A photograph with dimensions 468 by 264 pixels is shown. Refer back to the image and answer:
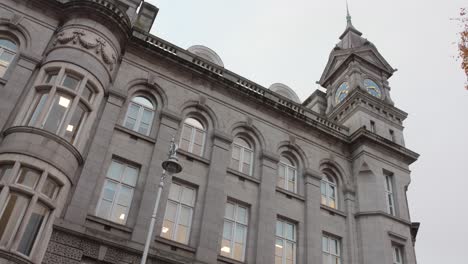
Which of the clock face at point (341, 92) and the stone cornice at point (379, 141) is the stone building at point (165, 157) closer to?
the stone cornice at point (379, 141)

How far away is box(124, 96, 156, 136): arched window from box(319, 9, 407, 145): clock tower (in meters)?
13.4

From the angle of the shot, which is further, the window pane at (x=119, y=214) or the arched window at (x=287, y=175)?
the arched window at (x=287, y=175)

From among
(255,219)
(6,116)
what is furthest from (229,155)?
(6,116)

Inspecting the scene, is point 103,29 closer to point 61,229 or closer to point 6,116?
point 6,116

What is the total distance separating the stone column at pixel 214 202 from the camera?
20797 mm

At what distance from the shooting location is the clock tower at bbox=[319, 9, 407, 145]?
100ft

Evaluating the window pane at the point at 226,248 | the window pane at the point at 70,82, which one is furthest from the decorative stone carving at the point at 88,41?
the window pane at the point at 226,248

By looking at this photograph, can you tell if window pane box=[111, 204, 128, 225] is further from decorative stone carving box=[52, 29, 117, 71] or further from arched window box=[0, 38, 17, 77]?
arched window box=[0, 38, 17, 77]

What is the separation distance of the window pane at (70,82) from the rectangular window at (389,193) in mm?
18653

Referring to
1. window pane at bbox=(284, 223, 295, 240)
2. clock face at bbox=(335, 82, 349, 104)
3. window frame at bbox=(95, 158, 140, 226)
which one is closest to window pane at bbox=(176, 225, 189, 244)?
window frame at bbox=(95, 158, 140, 226)

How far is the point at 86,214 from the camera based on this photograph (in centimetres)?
1891

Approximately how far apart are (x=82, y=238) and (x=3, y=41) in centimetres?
1061

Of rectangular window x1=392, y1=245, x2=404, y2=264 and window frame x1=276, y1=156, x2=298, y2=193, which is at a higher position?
window frame x1=276, y1=156, x2=298, y2=193

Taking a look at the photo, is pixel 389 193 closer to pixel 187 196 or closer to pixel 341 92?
pixel 341 92
